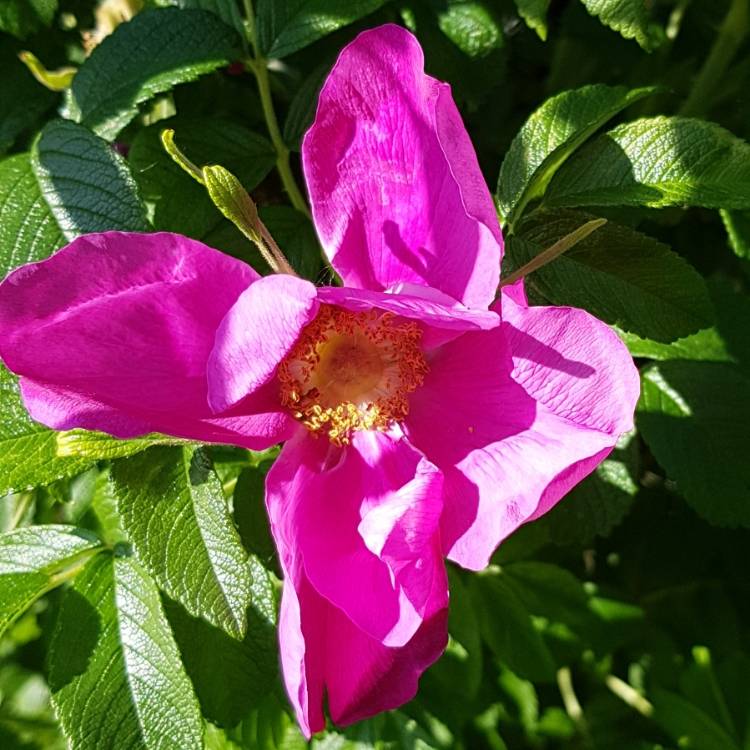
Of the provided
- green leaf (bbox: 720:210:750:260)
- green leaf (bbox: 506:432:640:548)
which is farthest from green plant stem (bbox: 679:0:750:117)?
green leaf (bbox: 506:432:640:548)

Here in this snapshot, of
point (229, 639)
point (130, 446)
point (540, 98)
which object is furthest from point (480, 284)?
point (540, 98)

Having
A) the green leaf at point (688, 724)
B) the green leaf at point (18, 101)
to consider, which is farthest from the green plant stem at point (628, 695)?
the green leaf at point (18, 101)

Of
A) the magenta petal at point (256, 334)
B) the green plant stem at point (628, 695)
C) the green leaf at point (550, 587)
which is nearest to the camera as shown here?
the magenta petal at point (256, 334)

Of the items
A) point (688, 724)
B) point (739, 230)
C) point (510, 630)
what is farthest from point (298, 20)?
point (688, 724)

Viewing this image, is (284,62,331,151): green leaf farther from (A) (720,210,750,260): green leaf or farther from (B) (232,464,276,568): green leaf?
(A) (720,210,750,260): green leaf

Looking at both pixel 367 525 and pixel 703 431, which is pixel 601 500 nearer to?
pixel 703 431

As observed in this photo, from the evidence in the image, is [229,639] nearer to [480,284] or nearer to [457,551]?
[457,551]

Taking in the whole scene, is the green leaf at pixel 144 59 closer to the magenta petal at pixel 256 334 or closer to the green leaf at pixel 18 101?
the green leaf at pixel 18 101
